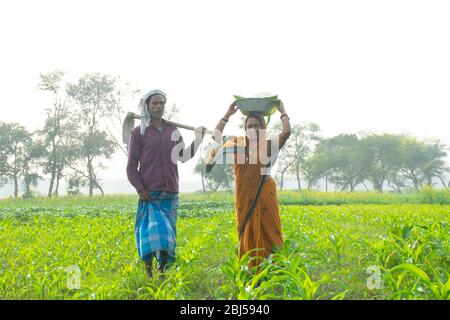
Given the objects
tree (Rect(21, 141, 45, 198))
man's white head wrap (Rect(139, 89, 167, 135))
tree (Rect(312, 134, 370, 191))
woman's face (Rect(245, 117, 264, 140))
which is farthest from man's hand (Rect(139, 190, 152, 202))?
tree (Rect(312, 134, 370, 191))

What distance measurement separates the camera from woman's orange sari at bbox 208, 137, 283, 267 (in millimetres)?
3908

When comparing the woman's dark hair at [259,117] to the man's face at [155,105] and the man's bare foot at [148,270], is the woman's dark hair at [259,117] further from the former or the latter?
the man's bare foot at [148,270]

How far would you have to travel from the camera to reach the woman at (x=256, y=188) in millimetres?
3898

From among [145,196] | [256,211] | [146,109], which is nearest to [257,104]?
[256,211]

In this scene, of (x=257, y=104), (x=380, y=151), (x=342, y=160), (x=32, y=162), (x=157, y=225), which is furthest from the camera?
(x=342, y=160)

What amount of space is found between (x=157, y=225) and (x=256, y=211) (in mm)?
984

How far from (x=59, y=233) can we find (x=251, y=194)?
4846 millimetres

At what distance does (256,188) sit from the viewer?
3924 millimetres

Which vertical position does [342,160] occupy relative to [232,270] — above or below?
above

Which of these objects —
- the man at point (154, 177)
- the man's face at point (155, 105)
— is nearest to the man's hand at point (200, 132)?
the man at point (154, 177)

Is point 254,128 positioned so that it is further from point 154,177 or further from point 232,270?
point 232,270

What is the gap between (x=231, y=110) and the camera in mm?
4051

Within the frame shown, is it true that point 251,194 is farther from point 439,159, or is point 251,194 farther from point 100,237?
point 439,159
